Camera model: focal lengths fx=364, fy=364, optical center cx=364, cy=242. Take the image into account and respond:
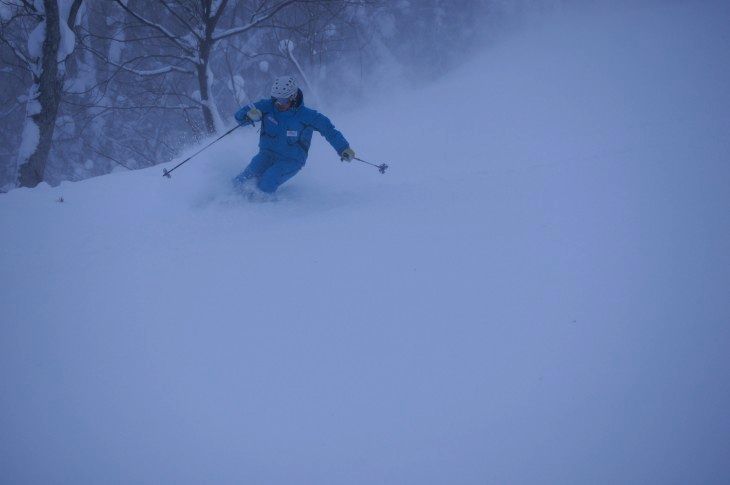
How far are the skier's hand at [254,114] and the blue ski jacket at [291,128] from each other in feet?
0.28

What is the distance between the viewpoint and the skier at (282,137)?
13.6 ft

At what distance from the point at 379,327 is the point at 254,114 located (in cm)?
298

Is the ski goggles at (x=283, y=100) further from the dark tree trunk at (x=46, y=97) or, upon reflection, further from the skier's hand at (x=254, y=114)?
the dark tree trunk at (x=46, y=97)

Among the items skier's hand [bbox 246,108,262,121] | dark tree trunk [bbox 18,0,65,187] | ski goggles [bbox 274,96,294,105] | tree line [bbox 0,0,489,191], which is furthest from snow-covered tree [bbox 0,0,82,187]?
ski goggles [bbox 274,96,294,105]

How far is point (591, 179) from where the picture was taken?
13.0 ft

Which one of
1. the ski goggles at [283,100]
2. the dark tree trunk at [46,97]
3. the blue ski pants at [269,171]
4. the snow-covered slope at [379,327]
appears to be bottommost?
the snow-covered slope at [379,327]

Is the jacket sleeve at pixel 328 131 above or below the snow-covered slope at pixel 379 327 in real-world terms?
above

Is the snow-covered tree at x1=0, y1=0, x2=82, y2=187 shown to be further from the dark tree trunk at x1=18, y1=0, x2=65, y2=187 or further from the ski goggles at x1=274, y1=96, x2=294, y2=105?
the ski goggles at x1=274, y1=96, x2=294, y2=105

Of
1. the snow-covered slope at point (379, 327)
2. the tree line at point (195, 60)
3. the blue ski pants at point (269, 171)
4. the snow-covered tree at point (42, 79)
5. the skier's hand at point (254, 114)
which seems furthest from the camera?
the tree line at point (195, 60)

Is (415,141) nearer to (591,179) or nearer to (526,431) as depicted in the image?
(591,179)

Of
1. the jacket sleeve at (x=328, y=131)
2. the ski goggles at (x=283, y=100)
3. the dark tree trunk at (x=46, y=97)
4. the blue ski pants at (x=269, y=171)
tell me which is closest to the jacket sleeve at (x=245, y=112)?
the ski goggles at (x=283, y=100)

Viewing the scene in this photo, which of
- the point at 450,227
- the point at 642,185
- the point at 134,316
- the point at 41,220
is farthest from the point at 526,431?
the point at 41,220

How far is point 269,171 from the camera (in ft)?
14.0

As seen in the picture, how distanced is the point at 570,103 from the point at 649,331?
20.5 ft
